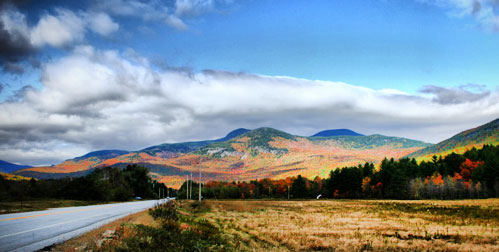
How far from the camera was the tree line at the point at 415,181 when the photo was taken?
98688 millimetres

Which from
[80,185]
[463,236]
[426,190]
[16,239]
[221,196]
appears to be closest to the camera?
[16,239]

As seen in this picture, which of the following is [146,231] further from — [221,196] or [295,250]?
[221,196]

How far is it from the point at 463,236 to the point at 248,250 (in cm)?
1276

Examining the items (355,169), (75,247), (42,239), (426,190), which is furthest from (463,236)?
(355,169)

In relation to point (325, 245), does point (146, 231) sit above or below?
above

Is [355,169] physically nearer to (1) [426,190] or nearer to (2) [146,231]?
(1) [426,190]

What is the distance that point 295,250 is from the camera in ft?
51.7

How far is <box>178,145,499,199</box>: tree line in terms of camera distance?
3885 inches

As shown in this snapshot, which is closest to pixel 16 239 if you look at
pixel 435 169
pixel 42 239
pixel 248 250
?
pixel 42 239

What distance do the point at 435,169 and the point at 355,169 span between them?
28732 millimetres

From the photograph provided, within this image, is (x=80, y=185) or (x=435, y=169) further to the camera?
(x=435, y=169)

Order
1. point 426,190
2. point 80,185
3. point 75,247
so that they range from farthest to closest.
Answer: point 426,190 < point 80,185 < point 75,247

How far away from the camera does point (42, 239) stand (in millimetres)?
13484

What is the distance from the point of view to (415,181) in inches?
4294
